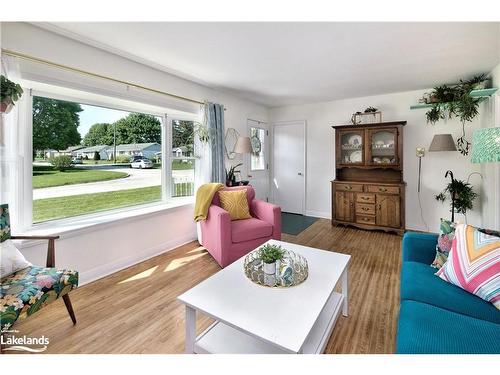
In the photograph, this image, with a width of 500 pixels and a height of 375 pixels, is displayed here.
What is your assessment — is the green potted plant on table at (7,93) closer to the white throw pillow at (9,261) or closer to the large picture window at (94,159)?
the large picture window at (94,159)

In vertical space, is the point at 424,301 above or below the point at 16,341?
above

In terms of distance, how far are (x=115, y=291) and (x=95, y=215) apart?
94cm

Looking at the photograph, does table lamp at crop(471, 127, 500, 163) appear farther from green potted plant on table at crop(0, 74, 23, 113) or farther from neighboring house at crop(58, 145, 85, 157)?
neighboring house at crop(58, 145, 85, 157)

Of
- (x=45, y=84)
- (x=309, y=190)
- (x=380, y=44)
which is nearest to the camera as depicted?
(x=45, y=84)

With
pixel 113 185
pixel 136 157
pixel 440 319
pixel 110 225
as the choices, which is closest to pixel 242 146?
pixel 136 157

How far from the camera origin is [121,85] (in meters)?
2.63

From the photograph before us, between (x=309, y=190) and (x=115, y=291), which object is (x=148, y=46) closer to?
(x=115, y=291)

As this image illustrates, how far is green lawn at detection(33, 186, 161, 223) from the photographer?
7.66 ft

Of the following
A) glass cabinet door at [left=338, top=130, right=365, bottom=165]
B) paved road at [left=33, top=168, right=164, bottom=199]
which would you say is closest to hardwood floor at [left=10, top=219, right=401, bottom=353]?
paved road at [left=33, top=168, right=164, bottom=199]

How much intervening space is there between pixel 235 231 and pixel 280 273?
117 centimetres

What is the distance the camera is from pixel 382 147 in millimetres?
3973

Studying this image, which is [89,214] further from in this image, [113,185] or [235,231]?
[235,231]
